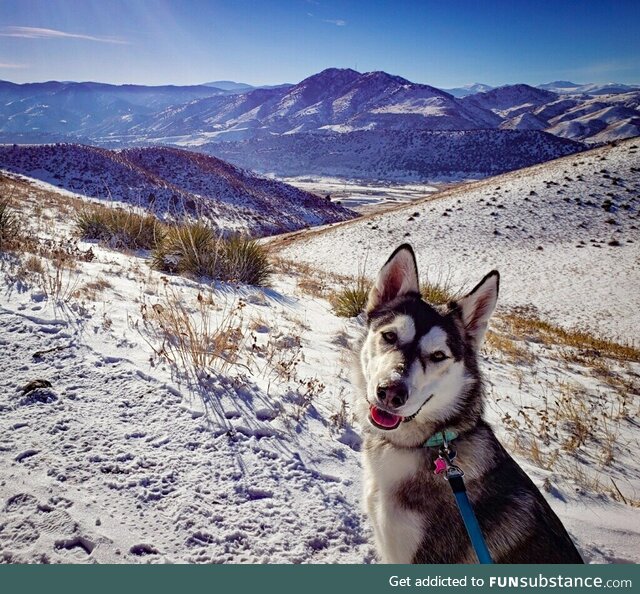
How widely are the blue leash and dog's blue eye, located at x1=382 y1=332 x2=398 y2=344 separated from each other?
2.46 ft

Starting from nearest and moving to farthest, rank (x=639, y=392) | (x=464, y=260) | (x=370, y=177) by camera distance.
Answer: (x=639, y=392) → (x=464, y=260) → (x=370, y=177)

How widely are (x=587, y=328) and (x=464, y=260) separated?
33.4 ft

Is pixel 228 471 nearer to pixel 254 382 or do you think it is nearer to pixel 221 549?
pixel 221 549

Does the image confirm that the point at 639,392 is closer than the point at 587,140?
Yes

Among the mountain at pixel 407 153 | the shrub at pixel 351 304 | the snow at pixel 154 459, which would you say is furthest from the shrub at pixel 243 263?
the mountain at pixel 407 153

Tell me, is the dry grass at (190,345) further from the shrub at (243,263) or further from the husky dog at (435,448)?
the shrub at (243,263)

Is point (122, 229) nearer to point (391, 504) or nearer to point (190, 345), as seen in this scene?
point (190, 345)

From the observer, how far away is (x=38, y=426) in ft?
9.52

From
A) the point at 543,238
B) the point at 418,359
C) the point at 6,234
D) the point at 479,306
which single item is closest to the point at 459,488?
the point at 418,359

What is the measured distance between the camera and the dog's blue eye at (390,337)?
2.86m

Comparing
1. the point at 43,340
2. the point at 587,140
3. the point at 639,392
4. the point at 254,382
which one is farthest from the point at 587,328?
the point at 587,140

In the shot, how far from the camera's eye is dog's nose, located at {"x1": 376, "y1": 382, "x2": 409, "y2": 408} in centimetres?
233

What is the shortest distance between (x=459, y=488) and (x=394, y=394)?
0.63m

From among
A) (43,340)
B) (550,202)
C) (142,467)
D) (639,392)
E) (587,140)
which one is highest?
(587,140)
